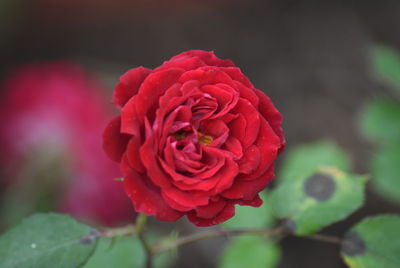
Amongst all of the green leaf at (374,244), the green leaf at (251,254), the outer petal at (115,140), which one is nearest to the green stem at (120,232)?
the outer petal at (115,140)

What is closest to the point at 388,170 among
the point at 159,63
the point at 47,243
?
the point at 47,243

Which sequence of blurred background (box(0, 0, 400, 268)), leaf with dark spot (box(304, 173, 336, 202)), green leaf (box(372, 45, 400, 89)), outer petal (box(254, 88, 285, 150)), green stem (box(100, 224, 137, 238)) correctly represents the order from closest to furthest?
outer petal (box(254, 88, 285, 150)) < green stem (box(100, 224, 137, 238)) < leaf with dark spot (box(304, 173, 336, 202)) < green leaf (box(372, 45, 400, 89)) < blurred background (box(0, 0, 400, 268))

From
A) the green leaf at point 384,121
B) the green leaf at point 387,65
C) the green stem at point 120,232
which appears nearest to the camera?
the green stem at point 120,232

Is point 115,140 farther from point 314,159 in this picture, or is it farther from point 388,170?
point 388,170

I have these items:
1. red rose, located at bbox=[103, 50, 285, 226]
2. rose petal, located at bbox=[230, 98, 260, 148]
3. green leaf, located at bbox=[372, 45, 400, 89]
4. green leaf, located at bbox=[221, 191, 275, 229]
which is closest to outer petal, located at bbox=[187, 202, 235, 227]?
red rose, located at bbox=[103, 50, 285, 226]

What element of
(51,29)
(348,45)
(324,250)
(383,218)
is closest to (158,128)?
Answer: (383,218)

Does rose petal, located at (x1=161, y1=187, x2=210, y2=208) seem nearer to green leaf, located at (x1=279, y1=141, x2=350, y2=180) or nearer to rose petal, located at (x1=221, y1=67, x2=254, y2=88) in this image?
rose petal, located at (x1=221, y1=67, x2=254, y2=88)

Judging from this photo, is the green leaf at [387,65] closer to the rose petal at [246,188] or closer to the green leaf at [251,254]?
the green leaf at [251,254]
